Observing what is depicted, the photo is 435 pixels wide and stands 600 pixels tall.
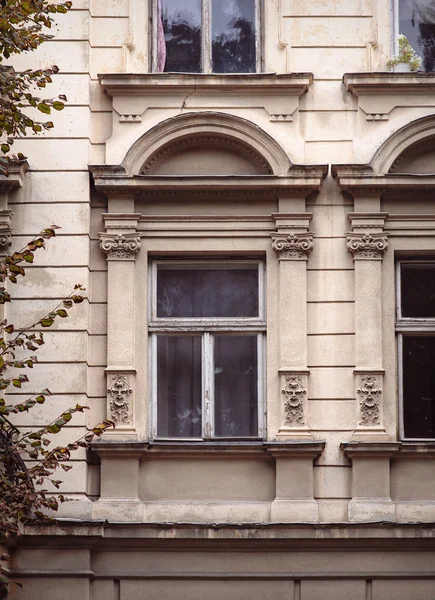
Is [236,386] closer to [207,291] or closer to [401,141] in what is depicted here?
[207,291]

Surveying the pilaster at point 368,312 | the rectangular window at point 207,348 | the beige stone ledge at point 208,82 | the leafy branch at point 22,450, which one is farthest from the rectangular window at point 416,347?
the leafy branch at point 22,450

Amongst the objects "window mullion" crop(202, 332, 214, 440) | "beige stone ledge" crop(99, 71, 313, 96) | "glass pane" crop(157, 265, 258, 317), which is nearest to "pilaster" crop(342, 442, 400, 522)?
"window mullion" crop(202, 332, 214, 440)

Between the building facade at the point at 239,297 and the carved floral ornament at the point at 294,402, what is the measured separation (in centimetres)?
2

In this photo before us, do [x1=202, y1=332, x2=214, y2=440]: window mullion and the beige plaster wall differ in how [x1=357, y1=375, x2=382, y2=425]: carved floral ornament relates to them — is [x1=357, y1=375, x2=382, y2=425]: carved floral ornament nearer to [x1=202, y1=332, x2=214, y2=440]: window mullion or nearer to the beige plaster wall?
the beige plaster wall

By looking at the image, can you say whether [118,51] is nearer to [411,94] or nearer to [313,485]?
[411,94]

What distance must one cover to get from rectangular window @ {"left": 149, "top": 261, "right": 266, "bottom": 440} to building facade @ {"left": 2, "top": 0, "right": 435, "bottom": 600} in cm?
2

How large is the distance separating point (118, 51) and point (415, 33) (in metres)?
3.29

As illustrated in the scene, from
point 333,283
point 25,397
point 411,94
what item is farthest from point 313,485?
point 411,94

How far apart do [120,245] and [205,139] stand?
4.88ft

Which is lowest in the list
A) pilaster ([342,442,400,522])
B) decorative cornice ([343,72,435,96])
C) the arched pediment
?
pilaster ([342,442,400,522])

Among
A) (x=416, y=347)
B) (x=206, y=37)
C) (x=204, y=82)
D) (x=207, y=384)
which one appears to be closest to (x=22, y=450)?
(x=207, y=384)

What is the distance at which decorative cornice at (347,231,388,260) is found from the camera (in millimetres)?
15328

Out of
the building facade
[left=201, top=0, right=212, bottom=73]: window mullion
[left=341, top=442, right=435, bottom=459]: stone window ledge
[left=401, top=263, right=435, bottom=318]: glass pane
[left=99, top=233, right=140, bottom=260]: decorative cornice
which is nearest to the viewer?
the building facade

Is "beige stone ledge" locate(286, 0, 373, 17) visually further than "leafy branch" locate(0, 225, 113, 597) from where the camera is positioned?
Yes
